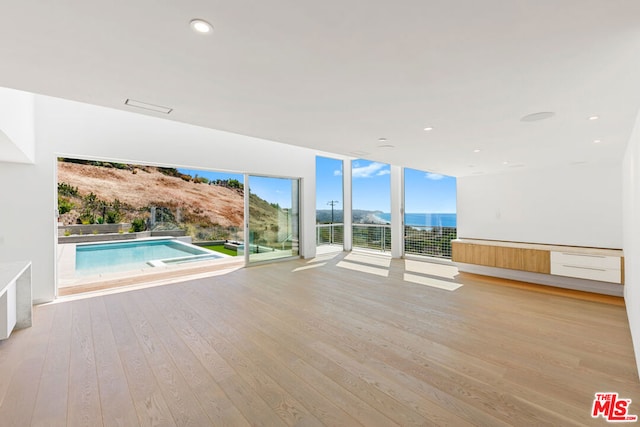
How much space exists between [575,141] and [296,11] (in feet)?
13.1

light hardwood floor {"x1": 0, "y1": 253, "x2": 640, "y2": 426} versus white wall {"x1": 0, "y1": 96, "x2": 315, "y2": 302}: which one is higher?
white wall {"x1": 0, "y1": 96, "x2": 315, "y2": 302}

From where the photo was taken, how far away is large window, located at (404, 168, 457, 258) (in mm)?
6953

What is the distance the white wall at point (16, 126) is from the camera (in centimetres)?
236

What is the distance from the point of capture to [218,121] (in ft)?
9.73

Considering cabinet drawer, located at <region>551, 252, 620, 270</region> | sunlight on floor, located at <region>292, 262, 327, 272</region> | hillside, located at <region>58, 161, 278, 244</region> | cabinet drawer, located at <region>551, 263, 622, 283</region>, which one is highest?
hillside, located at <region>58, 161, 278, 244</region>

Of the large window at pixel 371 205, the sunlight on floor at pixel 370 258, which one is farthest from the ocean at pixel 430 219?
the sunlight on floor at pixel 370 258

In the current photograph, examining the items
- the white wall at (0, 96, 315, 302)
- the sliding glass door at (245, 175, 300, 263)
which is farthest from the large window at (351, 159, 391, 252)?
the white wall at (0, 96, 315, 302)

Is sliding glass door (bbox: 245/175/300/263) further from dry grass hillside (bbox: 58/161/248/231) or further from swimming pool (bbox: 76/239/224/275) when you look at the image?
dry grass hillside (bbox: 58/161/248/231)

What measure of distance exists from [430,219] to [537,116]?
15.8ft

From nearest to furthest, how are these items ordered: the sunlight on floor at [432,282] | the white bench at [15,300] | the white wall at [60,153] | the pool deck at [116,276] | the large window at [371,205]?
the white bench at [15,300] < the white wall at [60,153] < the pool deck at [116,276] < the sunlight on floor at [432,282] < the large window at [371,205]

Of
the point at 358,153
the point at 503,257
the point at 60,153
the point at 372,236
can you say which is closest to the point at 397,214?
the point at 372,236

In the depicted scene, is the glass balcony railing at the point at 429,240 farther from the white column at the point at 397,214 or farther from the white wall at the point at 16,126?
the white wall at the point at 16,126

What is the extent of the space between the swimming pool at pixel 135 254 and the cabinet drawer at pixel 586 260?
7986mm

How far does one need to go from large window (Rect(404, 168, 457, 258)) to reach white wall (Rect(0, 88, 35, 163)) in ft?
23.8
